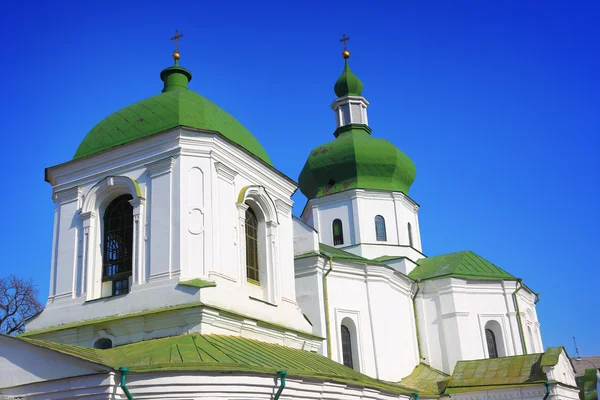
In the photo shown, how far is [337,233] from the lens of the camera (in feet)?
77.6

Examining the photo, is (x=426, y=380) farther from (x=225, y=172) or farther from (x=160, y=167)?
(x=160, y=167)

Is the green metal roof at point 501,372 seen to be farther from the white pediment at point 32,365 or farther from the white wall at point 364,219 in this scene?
the white pediment at point 32,365

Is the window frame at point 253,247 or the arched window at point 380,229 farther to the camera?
the arched window at point 380,229

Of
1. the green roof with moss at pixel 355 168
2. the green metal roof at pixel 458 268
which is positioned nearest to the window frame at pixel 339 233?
the green roof with moss at pixel 355 168

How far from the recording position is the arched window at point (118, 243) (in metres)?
12.4

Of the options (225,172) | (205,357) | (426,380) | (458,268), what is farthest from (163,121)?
(458,268)

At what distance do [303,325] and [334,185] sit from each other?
36.2 feet

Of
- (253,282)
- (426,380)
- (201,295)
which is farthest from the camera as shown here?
(426,380)

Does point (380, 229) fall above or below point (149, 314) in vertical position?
above

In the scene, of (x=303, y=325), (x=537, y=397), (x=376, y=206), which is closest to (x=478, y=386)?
(x=537, y=397)

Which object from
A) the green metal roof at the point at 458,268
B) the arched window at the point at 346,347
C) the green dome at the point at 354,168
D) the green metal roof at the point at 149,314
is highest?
the green dome at the point at 354,168

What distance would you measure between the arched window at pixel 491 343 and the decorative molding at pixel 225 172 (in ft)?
40.5

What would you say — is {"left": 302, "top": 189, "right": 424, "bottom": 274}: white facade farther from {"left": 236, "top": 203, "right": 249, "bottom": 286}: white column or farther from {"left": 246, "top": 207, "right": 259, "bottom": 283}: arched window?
{"left": 236, "top": 203, "right": 249, "bottom": 286}: white column

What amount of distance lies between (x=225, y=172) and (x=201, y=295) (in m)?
2.64
